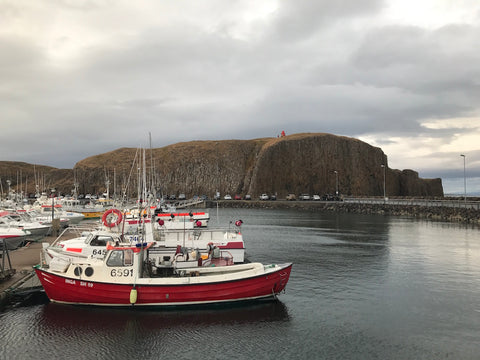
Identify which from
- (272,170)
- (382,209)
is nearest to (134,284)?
(382,209)

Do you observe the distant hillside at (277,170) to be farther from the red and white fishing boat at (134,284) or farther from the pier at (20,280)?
the red and white fishing boat at (134,284)

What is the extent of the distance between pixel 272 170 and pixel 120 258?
11910 cm

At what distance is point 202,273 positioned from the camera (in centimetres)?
2058

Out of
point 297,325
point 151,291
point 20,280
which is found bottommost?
point 297,325

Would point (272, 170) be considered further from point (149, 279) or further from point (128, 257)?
point (149, 279)

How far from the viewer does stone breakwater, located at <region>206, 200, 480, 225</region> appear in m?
67.8

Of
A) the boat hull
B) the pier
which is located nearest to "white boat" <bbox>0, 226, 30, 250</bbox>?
the pier

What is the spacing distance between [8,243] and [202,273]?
21750mm

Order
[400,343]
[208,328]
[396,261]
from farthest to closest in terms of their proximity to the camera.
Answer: [396,261] → [208,328] → [400,343]

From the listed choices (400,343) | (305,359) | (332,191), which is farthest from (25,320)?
(332,191)

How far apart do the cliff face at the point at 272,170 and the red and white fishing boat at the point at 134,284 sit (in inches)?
4260

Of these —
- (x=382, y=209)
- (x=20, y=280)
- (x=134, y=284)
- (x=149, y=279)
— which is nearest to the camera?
(x=134, y=284)

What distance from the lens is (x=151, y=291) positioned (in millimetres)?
18531

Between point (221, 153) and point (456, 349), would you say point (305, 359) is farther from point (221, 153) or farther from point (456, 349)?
point (221, 153)
